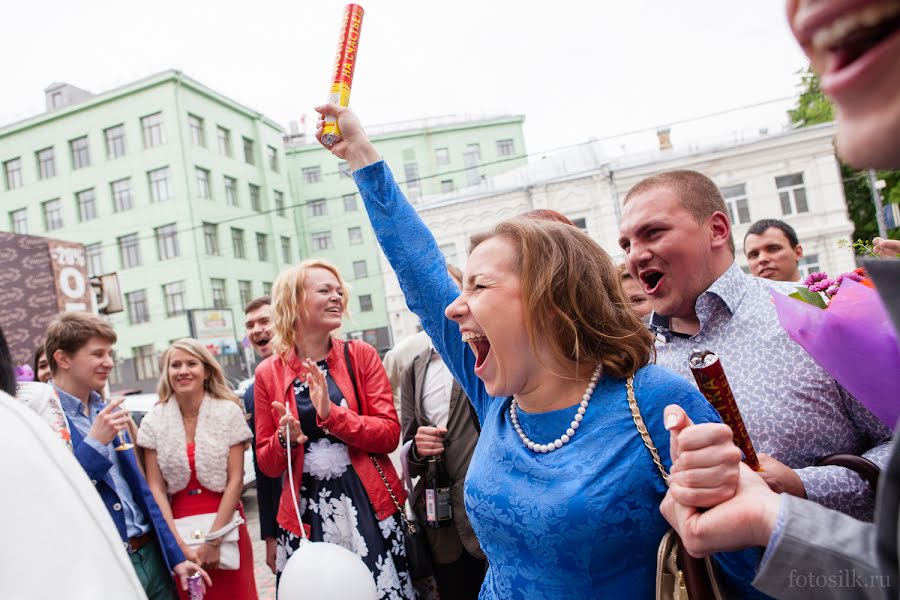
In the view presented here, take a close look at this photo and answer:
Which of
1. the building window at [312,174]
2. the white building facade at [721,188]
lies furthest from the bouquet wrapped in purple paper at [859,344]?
the building window at [312,174]

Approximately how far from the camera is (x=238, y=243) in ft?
104

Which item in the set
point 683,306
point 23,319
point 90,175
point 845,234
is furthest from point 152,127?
point 683,306

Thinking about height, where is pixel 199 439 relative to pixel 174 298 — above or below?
below

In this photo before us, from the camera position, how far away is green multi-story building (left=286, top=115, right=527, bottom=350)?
3784 centimetres

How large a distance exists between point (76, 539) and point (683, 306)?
6.12 ft

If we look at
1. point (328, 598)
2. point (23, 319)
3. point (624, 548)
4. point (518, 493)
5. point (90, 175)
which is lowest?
point (328, 598)

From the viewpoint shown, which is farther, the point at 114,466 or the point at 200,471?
the point at 200,471

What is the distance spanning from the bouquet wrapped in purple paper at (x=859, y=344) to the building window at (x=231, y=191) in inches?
1292

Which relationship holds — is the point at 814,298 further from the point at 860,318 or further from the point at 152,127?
the point at 152,127

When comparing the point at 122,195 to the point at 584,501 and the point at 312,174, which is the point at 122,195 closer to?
the point at 312,174

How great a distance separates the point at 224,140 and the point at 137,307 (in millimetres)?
9783

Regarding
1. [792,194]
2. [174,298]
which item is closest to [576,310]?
[792,194]

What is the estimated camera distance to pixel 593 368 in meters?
1.71

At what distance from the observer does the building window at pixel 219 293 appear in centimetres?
2962
